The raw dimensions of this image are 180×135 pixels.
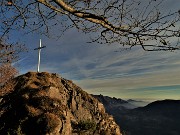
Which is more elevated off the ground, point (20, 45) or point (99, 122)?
point (20, 45)

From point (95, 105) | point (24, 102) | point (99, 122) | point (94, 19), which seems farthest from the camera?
point (95, 105)

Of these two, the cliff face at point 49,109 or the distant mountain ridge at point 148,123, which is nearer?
the cliff face at point 49,109

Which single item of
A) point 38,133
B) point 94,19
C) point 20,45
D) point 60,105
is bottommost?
point 38,133

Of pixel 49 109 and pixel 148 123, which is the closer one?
pixel 49 109

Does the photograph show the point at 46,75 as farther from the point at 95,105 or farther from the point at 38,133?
the point at 38,133

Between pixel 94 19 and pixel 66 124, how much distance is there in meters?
9.34

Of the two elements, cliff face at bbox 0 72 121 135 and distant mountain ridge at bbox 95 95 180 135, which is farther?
distant mountain ridge at bbox 95 95 180 135

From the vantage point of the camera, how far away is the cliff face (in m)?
16.3

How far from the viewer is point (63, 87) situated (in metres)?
22.4

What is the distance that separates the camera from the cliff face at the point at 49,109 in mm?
16281

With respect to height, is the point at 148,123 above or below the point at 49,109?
above

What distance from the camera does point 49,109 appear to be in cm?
1731

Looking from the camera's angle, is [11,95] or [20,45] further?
[11,95]

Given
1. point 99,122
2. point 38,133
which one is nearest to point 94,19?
point 38,133
